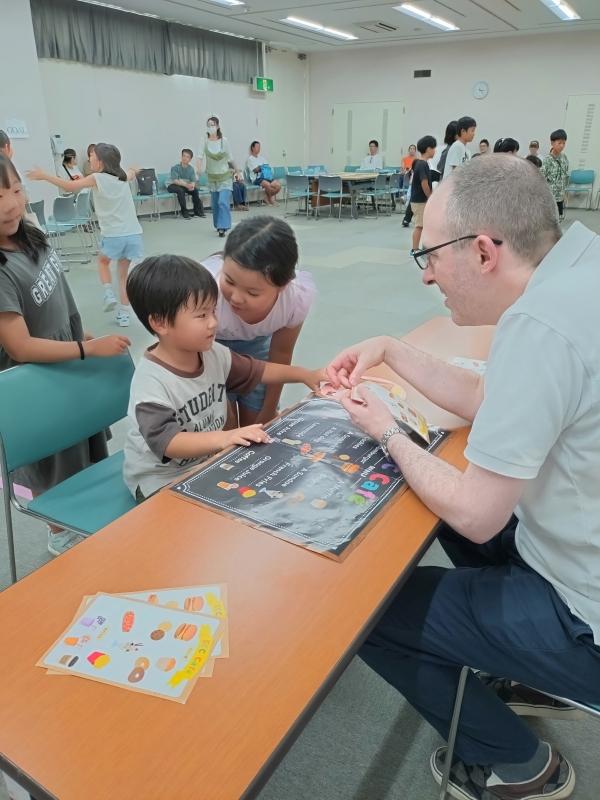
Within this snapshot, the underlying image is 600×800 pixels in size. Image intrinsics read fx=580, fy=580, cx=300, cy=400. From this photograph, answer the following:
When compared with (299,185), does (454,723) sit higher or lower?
lower

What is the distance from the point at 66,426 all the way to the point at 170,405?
0.43 meters

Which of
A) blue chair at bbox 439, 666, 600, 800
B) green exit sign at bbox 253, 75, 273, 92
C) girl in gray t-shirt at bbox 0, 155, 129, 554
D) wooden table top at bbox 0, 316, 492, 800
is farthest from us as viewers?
green exit sign at bbox 253, 75, 273, 92

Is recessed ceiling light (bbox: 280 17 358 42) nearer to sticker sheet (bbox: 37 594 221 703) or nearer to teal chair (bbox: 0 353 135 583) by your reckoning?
teal chair (bbox: 0 353 135 583)

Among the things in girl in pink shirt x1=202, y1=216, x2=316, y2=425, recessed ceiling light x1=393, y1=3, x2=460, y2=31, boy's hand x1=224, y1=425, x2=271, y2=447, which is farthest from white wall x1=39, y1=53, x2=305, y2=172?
boy's hand x1=224, y1=425, x2=271, y2=447

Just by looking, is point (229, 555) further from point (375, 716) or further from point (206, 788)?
point (375, 716)

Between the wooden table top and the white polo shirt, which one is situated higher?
the white polo shirt

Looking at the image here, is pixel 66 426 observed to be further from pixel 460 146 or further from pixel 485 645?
pixel 460 146

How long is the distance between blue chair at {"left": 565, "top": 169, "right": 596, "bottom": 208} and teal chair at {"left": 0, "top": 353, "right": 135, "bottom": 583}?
11815 millimetres

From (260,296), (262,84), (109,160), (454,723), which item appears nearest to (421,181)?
(109,160)

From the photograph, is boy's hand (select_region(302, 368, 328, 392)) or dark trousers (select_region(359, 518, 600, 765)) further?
boy's hand (select_region(302, 368, 328, 392))

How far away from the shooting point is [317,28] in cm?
1052

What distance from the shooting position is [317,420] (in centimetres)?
138

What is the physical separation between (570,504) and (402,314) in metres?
4.04

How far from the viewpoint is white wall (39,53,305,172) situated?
9.17 m
